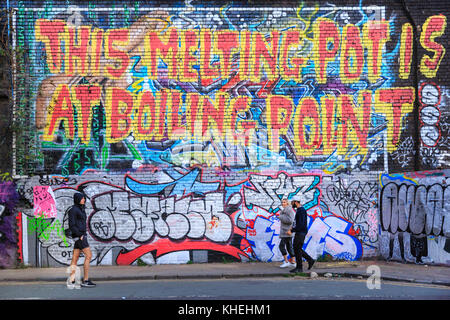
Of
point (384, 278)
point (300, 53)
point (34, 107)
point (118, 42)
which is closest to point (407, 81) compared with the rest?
point (300, 53)

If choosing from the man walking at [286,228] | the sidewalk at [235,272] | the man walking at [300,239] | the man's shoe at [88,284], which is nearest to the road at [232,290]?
the man's shoe at [88,284]

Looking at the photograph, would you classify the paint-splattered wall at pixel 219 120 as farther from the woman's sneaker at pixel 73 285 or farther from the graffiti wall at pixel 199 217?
the woman's sneaker at pixel 73 285

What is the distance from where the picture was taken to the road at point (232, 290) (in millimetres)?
10008

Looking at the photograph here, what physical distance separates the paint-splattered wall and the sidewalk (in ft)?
1.87

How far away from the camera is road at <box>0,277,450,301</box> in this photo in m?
10.0

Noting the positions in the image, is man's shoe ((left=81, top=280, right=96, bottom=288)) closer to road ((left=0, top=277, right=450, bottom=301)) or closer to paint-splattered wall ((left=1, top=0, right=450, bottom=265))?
road ((left=0, top=277, right=450, bottom=301))

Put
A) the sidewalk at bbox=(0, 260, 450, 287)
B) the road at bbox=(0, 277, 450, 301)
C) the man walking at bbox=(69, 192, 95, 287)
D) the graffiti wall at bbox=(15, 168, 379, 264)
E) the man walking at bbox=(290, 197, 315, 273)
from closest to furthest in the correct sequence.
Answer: the road at bbox=(0, 277, 450, 301) < the man walking at bbox=(69, 192, 95, 287) < the sidewalk at bbox=(0, 260, 450, 287) < the man walking at bbox=(290, 197, 315, 273) < the graffiti wall at bbox=(15, 168, 379, 264)

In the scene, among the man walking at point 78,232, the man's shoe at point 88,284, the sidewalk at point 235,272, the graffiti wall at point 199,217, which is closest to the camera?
the man walking at point 78,232

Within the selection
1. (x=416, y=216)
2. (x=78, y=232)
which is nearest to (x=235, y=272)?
(x=78, y=232)

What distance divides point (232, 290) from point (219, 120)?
6.11 meters

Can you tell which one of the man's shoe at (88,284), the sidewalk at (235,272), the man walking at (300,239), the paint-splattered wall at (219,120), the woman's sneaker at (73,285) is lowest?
the sidewalk at (235,272)

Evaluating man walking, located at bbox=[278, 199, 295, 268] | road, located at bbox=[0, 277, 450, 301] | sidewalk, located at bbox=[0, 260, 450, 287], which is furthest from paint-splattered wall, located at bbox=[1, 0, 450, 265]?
road, located at bbox=[0, 277, 450, 301]

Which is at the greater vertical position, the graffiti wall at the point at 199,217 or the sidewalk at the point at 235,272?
the graffiti wall at the point at 199,217

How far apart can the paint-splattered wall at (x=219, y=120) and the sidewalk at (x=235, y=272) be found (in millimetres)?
569
